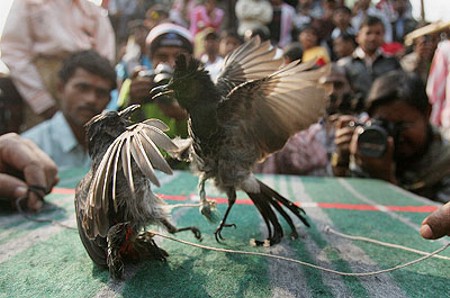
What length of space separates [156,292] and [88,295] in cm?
17

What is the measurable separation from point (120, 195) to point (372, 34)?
3950 millimetres

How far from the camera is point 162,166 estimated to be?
0.78 m

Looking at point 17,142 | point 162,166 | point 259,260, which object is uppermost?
point 162,166

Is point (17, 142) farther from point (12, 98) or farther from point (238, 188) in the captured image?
point (12, 98)

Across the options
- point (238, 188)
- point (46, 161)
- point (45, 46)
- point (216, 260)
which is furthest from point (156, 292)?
point (45, 46)

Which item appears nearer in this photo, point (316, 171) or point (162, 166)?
point (162, 166)

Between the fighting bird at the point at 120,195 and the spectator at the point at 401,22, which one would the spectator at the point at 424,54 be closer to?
the spectator at the point at 401,22

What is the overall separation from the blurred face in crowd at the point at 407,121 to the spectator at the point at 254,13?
2766 mm

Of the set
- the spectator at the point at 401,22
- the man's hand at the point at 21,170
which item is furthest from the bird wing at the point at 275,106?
the spectator at the point at 401,22

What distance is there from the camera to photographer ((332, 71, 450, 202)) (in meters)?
2.52

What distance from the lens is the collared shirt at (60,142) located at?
2920mm

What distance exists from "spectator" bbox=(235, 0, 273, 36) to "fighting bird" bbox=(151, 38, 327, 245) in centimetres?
369

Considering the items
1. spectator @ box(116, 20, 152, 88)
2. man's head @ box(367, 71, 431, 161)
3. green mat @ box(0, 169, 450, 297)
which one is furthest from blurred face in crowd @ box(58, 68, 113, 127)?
man's head @ box(367, 71, 431, 161)

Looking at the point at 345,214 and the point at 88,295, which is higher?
the point at 88,295
